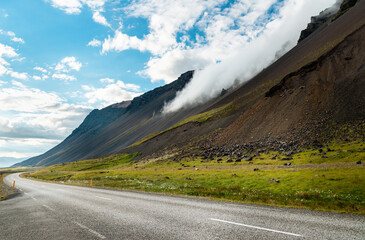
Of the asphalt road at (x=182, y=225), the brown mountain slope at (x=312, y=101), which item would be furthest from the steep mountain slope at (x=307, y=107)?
the asphalt road at (x=182, y=225)

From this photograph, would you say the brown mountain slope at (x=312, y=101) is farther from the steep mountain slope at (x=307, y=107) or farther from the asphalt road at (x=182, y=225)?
the asphalt road at (x=182, y=225)

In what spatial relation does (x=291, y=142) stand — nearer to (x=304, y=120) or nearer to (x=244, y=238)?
(x=304, y=120)

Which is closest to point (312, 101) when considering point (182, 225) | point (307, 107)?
point (307, 107)

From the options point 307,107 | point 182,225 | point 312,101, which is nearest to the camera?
point 182,225

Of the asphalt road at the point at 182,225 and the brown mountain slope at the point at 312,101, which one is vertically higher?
the brown mountain slope at the point at 312,101

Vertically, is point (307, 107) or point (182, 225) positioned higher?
point (307, 107)

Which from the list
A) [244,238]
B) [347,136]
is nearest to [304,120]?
[347,136]

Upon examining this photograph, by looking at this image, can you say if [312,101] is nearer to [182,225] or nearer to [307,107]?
[307,107]

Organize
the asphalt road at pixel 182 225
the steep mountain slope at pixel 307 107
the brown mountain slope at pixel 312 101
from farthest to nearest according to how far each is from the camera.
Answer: the brown mountain slope at pixel 312 101, the steep mountain slope at pixel 307 107, the asphalt road at pixel 182 225

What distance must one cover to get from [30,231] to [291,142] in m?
65.8

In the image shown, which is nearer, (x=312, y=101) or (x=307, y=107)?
(x=307, y=107)

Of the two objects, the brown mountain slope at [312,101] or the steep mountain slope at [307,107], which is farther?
the brown mountain slope at [312,101]

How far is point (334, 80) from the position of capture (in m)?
77.2

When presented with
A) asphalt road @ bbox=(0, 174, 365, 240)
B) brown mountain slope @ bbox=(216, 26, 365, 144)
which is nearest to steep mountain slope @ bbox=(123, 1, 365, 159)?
brown mountain slope @ bbox=(216, 26, 365, 144)
